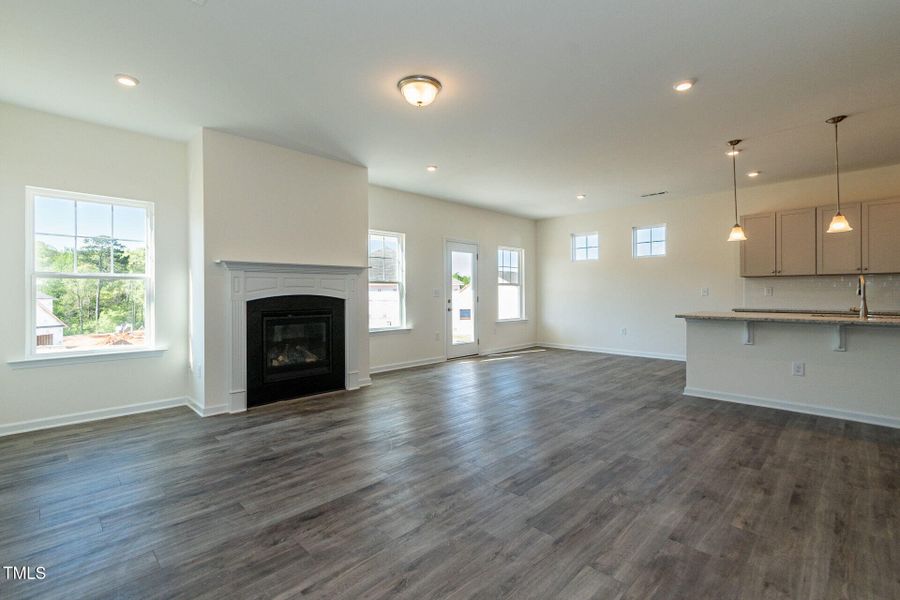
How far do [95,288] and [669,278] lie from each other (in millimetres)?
7911

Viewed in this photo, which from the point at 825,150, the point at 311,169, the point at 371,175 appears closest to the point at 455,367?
the point at 371,175

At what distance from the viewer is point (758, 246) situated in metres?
5.95

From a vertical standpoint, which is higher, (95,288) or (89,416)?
(95,288)

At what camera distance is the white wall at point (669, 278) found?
5621mm

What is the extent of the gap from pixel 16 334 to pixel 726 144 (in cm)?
708

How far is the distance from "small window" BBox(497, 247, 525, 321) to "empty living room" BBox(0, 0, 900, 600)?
188 centimetres

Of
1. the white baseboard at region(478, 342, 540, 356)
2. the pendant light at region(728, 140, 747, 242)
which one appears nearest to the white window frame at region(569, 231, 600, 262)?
the white baseboard at region(478, 342, 540, 356)

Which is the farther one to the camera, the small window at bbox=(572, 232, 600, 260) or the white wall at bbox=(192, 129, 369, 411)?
the small window at bbox=(572, 232, 600, 260)

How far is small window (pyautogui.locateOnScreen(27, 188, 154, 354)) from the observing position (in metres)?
3.70

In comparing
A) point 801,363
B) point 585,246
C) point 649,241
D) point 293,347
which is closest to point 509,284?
point 585,246

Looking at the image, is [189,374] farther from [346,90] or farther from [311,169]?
[346,90]

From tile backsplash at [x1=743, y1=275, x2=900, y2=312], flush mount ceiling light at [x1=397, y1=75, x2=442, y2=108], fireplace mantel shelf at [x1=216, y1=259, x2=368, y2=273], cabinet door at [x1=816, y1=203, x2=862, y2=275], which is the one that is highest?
flush mount ceiling light at [x1=397, y1=75, x2=442, y2=108]

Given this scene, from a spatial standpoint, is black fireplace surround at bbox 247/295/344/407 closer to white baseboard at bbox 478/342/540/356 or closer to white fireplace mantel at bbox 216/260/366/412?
white fireplace mantel at bbox 216/260/366/412

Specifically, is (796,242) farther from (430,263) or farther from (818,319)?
(430,263)
